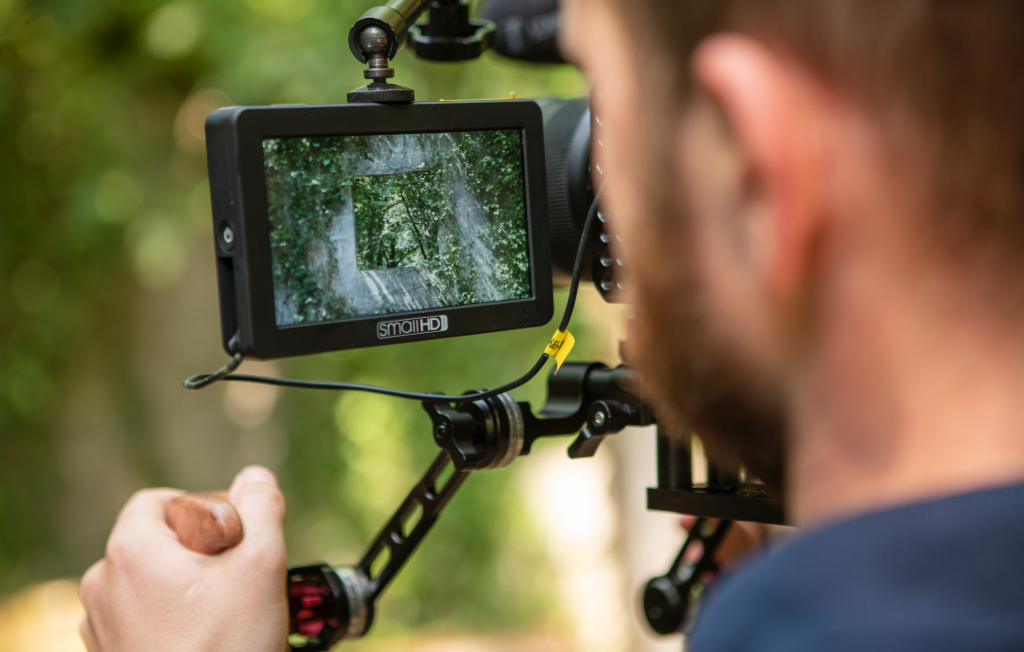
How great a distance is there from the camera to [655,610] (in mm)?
1021

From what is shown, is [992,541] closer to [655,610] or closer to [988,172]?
[988,172]

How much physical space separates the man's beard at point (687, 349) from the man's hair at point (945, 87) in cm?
9

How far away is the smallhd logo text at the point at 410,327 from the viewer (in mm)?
700

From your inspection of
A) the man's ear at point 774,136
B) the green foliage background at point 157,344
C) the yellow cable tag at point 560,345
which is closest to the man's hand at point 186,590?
the yellow cable tag at point 560,345

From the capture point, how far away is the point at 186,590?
0.71 meters

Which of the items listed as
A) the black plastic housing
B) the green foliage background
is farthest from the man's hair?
the green foliage background

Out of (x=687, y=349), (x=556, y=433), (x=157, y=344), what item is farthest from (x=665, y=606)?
(x=157, y=344)

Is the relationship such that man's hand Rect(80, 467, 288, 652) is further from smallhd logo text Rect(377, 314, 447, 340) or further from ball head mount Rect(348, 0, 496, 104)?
ball head mount Rect(348, 0, 496, 104)

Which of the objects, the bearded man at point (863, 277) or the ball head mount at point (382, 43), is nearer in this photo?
the bearded man at point (863, 277)

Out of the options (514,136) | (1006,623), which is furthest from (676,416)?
(514,136)

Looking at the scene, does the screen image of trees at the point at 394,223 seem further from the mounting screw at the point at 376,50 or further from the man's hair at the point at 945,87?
the man's hair at the point at 945,87

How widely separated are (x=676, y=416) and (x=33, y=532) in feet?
12.3

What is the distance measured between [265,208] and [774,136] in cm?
38

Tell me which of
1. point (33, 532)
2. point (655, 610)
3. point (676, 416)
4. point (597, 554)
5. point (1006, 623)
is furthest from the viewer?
point (33, 532)
